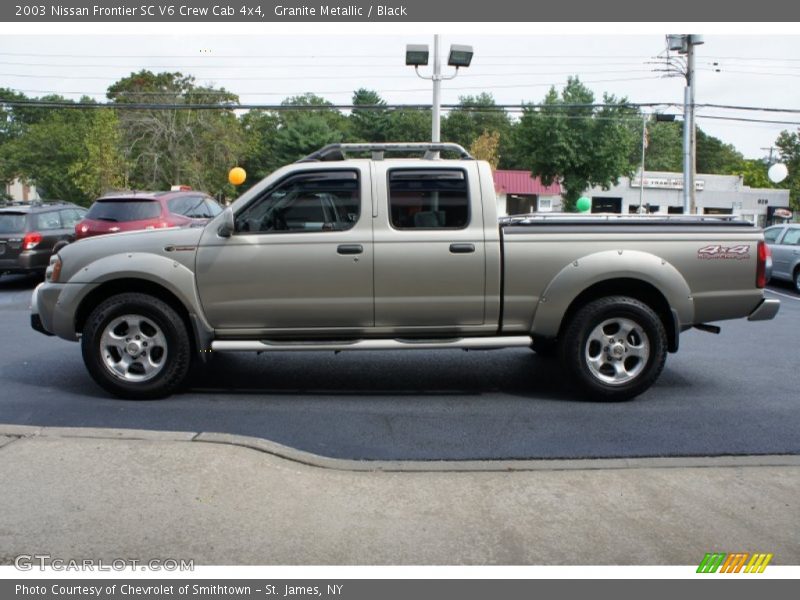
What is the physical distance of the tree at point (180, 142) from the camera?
42.1 metres

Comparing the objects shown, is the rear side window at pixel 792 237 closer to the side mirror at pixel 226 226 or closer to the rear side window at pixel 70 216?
the side mirror at pixel 226 226

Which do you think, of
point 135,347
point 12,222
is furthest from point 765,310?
point 12,222

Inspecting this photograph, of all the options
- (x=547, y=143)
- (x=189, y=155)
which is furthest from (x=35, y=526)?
(x=547, y=143)

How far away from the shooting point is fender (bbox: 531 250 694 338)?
6.20 metres

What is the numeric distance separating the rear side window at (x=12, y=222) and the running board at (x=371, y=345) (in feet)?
34.5

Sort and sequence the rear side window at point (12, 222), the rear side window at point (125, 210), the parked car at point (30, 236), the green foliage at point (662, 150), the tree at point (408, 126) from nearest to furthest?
1. the rear side window at point (125, 210)
2. the parked car at point (30, 236)
3. the rear side window at point (12, 222)
4. the tree at point (408, 126)
5. the green foliage at point (662, 150)

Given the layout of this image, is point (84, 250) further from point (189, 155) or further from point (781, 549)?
point (189, 155)

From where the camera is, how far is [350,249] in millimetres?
6188

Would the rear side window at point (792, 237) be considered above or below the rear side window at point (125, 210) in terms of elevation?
below

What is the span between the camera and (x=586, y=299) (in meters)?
6.39

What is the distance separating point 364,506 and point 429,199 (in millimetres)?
2950

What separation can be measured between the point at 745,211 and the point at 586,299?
61.0 m

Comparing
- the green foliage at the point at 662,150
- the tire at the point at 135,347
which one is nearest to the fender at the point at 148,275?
the tire at the point at 135,347

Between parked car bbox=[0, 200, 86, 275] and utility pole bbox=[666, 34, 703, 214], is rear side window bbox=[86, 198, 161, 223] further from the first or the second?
utility pole bbox=[666, 34, 703, 214]
